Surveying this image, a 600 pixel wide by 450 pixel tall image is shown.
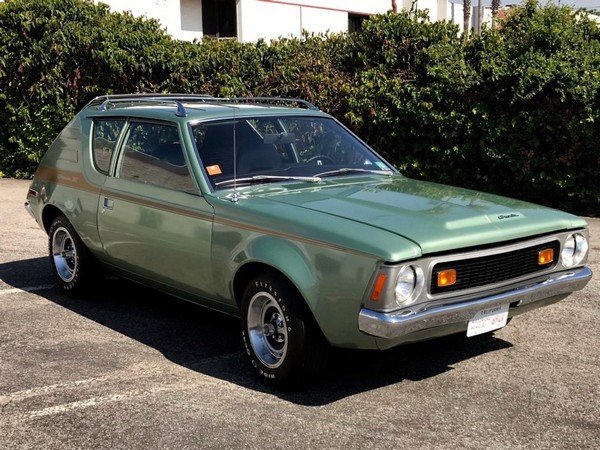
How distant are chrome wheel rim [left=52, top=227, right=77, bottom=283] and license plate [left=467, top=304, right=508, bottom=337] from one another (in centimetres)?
365

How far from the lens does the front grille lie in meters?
4.61

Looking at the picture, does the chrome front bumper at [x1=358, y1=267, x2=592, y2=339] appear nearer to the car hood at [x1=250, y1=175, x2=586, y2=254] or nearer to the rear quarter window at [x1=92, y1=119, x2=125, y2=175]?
the car hood at [x1=250, y1=175, x2=586, y2=254]

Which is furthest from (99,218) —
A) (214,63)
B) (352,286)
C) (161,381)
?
(214,63)

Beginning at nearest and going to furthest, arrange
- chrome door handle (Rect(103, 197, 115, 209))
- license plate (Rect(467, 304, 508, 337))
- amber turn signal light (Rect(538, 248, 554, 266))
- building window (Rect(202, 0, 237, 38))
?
license plate (Rect(467, 304, 508, 337)) → amber turn signal light (Rect(538, 248, 554, 266)) → chrome door handle (Rect(103, 197, 115, 209)) → building window (Rect(202, 0, 237, 38))

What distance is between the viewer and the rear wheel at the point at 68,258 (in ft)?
22.3

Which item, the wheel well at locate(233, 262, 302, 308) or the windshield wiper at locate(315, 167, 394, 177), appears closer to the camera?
the wheel well at locate(233, 262, 302, 308)

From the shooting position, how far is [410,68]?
37.6ft

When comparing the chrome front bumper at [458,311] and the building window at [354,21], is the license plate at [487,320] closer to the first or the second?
the chrome front bumper at [458,311]

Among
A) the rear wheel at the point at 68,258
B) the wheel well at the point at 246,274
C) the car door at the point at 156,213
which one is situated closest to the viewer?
the wheel well at the point at 246,274

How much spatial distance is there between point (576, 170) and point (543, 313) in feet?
14.0

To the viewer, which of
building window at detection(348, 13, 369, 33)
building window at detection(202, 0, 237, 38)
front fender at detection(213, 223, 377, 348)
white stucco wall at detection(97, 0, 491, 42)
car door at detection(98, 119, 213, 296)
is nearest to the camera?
front fender at detection(213, 223, 377, 348)

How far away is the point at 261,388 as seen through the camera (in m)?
5.02

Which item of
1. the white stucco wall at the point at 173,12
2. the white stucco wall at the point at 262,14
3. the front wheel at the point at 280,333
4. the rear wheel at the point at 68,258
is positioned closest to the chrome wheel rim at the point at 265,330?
the front wheel at the point at 280,333

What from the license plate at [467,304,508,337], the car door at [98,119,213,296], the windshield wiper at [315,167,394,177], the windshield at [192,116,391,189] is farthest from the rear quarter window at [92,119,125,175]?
the license plate at [467,304,508,337]
